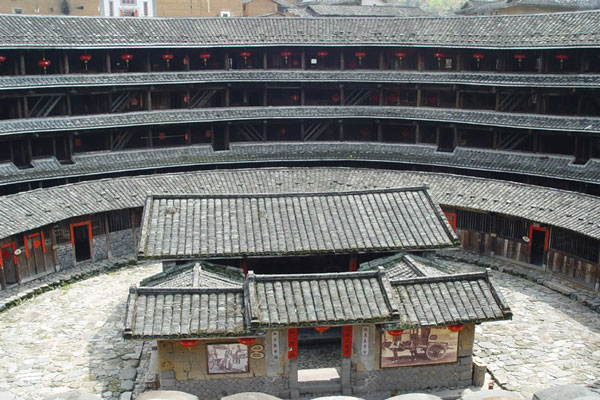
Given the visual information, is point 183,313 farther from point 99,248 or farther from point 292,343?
point 99,248

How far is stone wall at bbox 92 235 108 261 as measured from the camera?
40812mm

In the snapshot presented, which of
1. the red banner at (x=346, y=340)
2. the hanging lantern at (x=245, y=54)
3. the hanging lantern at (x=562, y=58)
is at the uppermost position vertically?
the hanging lantern at (x=245, y=54)

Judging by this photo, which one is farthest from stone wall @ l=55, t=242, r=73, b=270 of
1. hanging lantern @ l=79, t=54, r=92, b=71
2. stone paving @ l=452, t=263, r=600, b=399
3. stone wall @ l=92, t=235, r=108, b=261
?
stone paving @ l=452, t=263, r=600, b=399

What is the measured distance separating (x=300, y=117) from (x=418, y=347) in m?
28.9

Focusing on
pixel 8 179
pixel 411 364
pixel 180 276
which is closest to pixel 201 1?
pixel 8 179

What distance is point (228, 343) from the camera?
2431 centimetres

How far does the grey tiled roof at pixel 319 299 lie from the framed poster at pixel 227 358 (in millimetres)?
1853

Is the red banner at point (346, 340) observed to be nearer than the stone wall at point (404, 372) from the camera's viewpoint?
Yes

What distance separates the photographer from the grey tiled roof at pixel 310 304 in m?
23.3

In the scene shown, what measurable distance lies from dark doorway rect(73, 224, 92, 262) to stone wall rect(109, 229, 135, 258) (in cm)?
143

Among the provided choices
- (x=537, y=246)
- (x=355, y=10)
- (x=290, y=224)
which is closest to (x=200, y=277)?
(x=290, y=224)

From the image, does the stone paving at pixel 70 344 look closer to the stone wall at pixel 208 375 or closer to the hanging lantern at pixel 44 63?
the stone wall at pixel 208 375

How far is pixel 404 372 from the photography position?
25312 mm

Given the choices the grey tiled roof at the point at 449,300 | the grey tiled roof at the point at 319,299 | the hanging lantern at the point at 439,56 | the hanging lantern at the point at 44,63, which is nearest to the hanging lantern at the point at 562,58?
the hanging lantern at the point at 439,56
